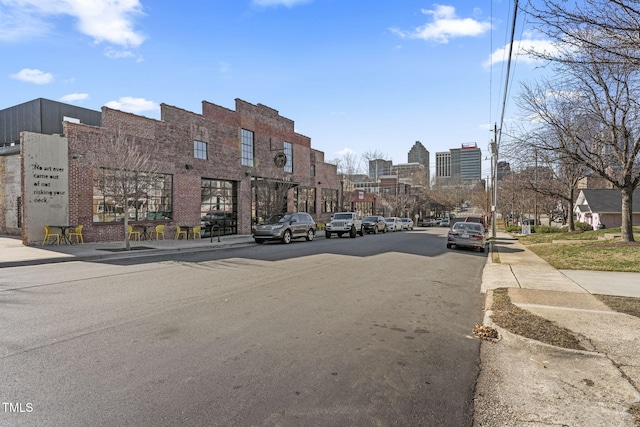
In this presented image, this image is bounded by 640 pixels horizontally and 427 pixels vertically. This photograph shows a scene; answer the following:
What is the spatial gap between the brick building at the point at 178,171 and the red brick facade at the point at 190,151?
2.0 inches

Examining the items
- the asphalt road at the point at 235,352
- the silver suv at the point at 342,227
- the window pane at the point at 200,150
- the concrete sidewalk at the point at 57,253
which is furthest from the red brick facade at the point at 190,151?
the asphalt road at the point at 235,352

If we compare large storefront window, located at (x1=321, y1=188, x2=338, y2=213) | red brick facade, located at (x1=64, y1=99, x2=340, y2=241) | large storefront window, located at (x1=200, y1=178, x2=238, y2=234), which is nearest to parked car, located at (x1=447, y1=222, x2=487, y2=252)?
large storefront window, located at (x1=200, y1=178, x2=238, y2=234)

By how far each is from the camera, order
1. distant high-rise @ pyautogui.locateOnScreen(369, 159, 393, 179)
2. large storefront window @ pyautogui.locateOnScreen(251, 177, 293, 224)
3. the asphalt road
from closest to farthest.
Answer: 1. the asphalt road
2. large storefront window @ pyautogui.locateOnScreen(251, 177, 293, 224)
3. distant high-rise @ pyautogui.locateOnScreen(369, 159, 393, 179)

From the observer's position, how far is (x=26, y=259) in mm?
12297

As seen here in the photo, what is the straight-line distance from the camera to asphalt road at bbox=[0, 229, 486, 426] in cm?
315

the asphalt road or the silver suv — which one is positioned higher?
the silver suv

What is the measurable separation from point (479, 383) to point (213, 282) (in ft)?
21.3

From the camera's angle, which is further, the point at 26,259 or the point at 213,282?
the point at 26,259

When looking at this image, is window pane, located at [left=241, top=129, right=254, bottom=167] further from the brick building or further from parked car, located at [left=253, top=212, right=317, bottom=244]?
parked car, located at [left=253, top=212, right=317, bottom=244]

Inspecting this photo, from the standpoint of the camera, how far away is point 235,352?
174 inches

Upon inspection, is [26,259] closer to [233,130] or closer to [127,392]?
[127,392]

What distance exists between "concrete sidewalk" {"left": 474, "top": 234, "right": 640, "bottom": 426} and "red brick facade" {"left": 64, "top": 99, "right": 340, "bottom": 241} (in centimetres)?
1861

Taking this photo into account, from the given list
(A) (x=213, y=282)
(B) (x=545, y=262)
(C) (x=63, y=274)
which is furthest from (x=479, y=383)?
(B) (x=545, y=262)

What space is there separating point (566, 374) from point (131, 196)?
693 inches
